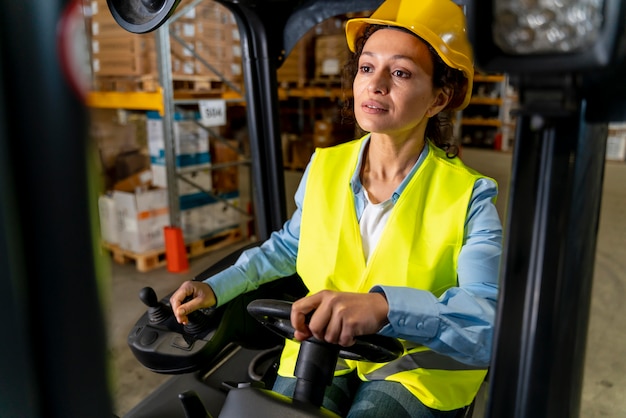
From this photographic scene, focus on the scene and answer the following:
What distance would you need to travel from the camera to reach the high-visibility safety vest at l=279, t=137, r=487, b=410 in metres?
1.48

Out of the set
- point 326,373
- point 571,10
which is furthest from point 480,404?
point 571,10

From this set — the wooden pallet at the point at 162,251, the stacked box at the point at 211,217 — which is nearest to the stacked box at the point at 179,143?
the stacked box at the point at 211,217

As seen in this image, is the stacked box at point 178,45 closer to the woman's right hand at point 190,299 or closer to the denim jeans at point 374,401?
the woman's right hand at point 190,299

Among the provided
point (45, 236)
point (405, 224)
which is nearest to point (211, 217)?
point (405, 224)

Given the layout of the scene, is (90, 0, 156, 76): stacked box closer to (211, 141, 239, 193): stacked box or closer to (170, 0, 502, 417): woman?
(211, 141, 239, 193): stacked box

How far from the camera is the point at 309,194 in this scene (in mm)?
1714

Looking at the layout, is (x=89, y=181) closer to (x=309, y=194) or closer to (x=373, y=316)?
(x=373, y=316)

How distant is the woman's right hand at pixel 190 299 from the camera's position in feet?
5.33

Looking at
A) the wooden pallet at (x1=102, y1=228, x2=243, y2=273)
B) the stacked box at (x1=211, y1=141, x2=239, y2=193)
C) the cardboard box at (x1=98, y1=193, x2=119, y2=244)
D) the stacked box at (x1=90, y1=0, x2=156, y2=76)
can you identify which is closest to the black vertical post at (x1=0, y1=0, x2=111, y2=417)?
the wooden pallet at (x1=102, y1=228, x2=243, y2=273)

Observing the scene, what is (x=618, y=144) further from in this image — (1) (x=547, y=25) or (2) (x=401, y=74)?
(1) (x=547, y=25)

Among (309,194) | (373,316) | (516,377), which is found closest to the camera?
(516,377)

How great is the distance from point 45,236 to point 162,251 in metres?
4.51

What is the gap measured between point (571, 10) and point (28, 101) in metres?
0.52

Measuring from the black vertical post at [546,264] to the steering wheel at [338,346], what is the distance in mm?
475
